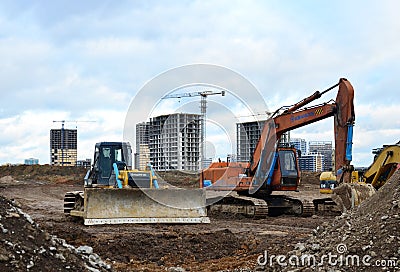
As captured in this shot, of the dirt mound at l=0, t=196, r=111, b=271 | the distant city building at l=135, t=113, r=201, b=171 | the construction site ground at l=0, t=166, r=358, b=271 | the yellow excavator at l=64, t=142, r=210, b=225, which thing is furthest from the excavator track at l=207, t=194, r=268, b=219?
the dirt mound at l=0, t=196, r=111, b=271

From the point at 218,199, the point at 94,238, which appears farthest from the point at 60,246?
the point at 218,199

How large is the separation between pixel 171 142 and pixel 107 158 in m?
3.45

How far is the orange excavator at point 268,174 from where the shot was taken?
14883 millimetres

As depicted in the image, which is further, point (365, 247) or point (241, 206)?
point (241, 206)

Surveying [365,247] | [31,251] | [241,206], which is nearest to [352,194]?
[241,206]

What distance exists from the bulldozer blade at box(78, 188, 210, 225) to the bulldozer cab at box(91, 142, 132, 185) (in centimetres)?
258

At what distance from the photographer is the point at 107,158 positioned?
588 inches

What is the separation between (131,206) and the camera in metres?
12.4

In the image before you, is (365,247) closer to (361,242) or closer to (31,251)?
(361,242)

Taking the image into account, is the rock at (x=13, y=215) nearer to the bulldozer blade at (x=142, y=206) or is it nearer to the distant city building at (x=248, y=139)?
the bulldozer blade at (x=142, y=206)

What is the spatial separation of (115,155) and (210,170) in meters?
3.38

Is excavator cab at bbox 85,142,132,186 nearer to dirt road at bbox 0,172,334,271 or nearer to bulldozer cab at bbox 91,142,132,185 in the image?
bulldozer cab at bbox 91,142,132,185

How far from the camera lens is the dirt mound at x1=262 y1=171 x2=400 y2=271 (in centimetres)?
552

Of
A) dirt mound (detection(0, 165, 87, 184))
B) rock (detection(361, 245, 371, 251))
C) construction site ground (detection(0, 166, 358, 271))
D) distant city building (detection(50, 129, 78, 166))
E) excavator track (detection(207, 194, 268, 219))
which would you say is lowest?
construction site ground (detection(0, 166, 358, 271))
